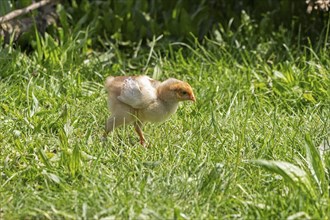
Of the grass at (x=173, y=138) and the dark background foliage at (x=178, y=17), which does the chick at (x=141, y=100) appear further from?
the dark background foliage at (x=178, y=17)

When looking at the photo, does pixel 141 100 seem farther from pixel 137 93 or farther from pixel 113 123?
pixel 113 123

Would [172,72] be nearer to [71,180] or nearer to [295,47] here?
[295,47]

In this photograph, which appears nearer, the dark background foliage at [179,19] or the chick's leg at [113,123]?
the chick's leg at [113,123]

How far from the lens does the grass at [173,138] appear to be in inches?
150

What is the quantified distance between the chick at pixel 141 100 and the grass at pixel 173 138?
0.09m

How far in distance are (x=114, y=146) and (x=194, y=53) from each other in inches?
68.9

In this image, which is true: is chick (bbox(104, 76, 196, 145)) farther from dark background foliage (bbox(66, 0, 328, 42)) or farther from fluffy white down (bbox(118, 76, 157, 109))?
dark background foliage (bbox(66, 0, 328, 42))

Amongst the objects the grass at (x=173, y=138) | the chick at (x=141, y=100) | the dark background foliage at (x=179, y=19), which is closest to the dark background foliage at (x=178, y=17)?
the dark background foliage at (x=179, y=19)

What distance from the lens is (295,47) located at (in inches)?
251

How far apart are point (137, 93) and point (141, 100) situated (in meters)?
0.05

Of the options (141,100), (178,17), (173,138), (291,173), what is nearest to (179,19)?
(178,17)

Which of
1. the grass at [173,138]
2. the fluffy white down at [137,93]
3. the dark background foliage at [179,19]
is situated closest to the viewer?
the grass at [173,138]

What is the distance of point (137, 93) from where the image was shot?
474 cm

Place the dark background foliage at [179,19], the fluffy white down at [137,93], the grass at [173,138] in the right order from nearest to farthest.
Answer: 1. the grass at [173,138]
2. the fluffy white down at [137,93]
3. the dark background foliage at [179,19]
